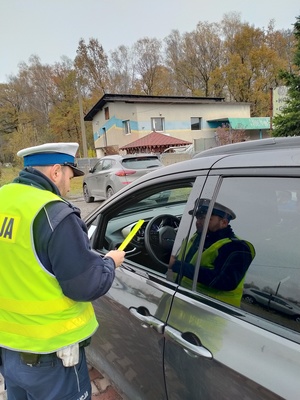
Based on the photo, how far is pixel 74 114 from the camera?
129ft

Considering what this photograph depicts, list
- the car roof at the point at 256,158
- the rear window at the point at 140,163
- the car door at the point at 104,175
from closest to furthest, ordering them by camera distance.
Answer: the car roof at the point at 256,158 → the rear window at the point at 140,163 → the car door at the point at 104,175

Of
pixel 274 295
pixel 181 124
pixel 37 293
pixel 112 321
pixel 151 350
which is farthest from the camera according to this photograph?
pixel 181 124

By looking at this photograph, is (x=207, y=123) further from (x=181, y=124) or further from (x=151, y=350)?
(x=151, y=350)

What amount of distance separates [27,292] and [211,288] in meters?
0.77

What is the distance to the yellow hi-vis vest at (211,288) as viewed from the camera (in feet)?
4.08

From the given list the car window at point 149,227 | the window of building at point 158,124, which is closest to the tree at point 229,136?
the window of building at point 158,124

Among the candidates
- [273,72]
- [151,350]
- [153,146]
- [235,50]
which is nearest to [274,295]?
[151,350]

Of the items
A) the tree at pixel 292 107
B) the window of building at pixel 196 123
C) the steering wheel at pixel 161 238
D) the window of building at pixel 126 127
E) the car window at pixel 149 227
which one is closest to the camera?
the car window at pixel 149 227

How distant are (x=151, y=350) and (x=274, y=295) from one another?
0.70 meters

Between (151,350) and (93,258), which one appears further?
(151,350)

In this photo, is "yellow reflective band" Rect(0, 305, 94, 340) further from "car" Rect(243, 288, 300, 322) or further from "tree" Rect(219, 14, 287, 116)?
"tree" Rect(219, 14, 287, 116)

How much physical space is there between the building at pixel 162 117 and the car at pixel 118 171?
16.5 m

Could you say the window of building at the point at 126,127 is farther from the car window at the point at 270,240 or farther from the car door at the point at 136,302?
the car window at the point at 270,240

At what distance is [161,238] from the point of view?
2.07 metres
